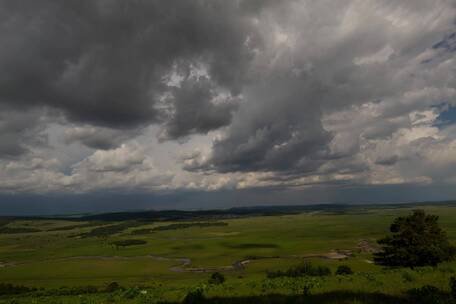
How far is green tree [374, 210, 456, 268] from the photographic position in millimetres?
53469

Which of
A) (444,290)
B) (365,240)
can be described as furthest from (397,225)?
(365,240)

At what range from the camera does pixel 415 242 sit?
184 feet

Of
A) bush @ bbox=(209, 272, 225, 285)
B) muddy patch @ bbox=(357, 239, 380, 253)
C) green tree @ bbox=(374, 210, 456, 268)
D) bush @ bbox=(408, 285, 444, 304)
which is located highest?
bush @ bbox=(408, 285, 444, 304)

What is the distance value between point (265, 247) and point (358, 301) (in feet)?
511

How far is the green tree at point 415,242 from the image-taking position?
5347cm

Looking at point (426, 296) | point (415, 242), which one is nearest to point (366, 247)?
point (415, 242)

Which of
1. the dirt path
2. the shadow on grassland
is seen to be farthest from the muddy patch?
the shadow on grassland

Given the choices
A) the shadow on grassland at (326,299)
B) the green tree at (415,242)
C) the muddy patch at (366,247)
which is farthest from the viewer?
the muddy patch at (366,247)

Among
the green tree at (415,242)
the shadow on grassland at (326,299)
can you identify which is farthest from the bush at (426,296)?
the green tree at (415,242)

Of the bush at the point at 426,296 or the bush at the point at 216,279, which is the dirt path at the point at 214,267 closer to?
the bush at the point at 216,279

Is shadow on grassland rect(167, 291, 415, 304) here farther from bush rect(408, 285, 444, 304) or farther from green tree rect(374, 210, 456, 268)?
green tree rect(374, 210, 456, 268)

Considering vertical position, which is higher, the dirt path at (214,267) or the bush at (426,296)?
the bush at (426,296)

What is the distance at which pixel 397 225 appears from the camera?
59.2 metres

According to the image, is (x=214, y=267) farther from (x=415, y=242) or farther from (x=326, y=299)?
(x=326, y=299)
